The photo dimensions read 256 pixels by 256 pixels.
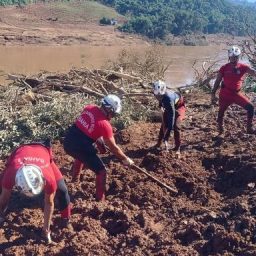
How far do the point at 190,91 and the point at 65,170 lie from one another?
6.01 metres

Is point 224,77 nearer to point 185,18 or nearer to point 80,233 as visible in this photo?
point 80,233

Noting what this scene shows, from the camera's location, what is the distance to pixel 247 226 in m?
5.34

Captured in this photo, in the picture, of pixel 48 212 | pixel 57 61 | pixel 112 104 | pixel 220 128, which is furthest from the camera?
pixel 57 61

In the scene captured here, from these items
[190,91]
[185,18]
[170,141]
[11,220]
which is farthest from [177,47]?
[11,220]

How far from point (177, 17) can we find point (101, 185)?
184 ft

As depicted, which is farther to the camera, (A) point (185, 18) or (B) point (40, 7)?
(A) point (185, 18)

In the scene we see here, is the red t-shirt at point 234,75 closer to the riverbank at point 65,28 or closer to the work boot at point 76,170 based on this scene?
the work boot at point 76,170

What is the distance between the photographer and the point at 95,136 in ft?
19.9

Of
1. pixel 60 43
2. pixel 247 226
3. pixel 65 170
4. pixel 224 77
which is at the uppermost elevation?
pixel 224 77

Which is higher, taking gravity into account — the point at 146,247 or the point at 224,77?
the point at 224,77

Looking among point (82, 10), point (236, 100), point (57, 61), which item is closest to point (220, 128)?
point (236, 100)

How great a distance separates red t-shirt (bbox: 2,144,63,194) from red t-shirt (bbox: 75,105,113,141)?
2.94ft

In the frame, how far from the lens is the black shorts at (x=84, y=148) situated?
6.17 meters

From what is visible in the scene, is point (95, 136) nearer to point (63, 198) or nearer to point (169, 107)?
point (63, 198)
